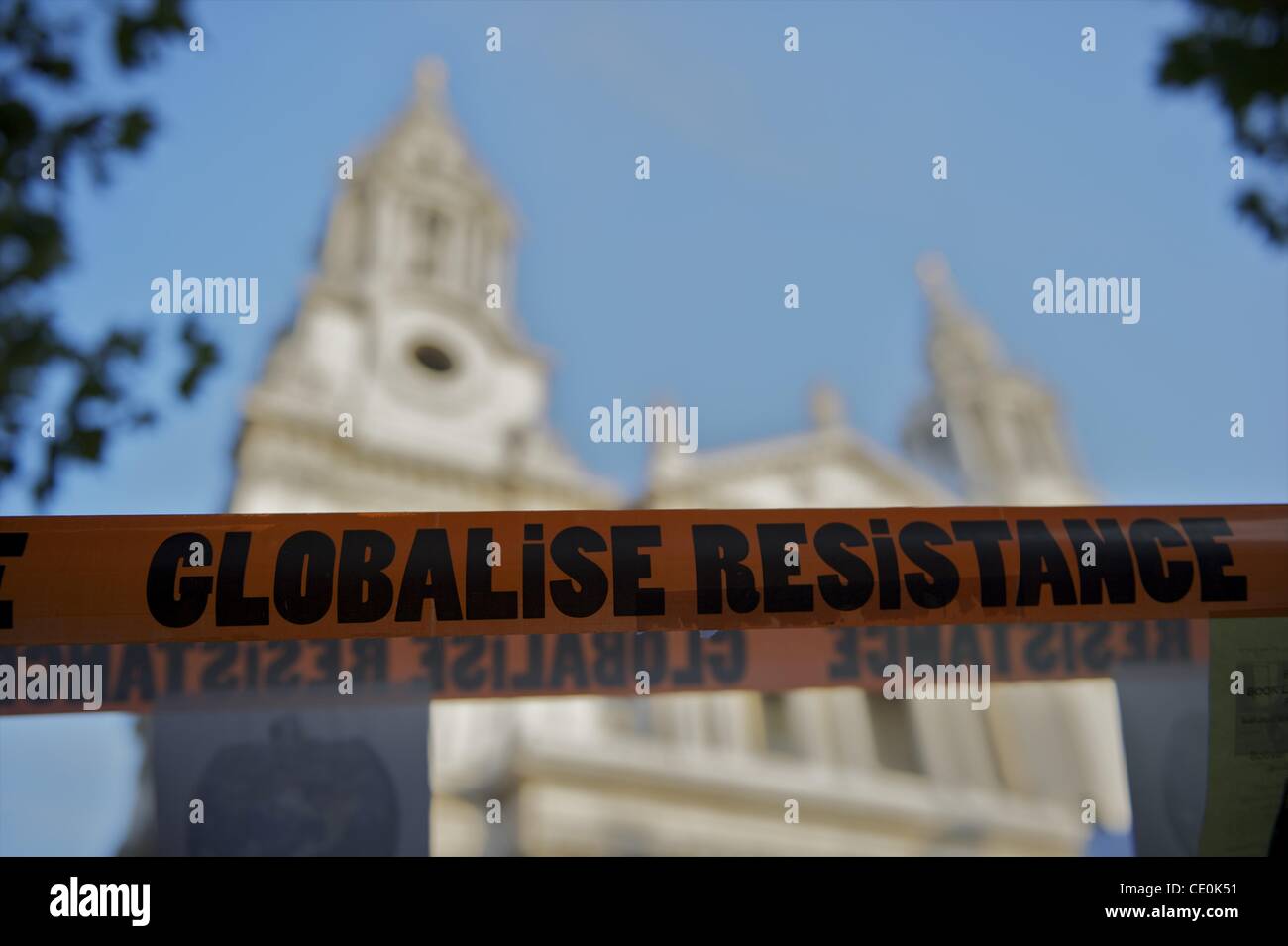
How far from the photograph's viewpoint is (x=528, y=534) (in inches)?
106

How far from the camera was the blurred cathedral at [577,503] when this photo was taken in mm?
14203

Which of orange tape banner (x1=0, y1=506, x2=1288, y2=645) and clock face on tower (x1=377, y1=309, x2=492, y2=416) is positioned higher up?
clock face on tower (x1=377, y1=309, x2=492, y2=416)

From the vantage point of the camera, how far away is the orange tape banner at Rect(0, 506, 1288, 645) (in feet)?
8.38

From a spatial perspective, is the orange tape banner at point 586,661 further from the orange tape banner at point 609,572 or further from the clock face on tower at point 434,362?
the clock face on tower at point 434,362

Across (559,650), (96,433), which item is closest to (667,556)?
(559,650)

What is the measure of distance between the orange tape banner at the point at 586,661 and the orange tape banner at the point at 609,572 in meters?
0.22

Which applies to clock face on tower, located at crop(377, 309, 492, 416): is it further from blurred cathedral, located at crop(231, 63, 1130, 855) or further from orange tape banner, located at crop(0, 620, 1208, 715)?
orange tape banner, located at crop(0, 620, 1208, 715)

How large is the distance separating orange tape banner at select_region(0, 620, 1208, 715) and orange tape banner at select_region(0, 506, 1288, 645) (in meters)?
0.22

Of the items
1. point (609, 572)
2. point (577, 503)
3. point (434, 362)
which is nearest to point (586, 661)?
point (609, 572)

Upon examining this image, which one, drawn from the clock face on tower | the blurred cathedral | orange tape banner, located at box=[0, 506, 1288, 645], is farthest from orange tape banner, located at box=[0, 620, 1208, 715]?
the clock face on tower

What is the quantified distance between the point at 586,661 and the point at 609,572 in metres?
0.57

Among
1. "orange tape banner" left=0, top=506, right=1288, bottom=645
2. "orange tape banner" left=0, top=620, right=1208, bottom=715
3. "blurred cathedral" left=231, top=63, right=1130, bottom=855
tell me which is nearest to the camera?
"orange tape banner" left=0, top=506, right=1288, bottom=645

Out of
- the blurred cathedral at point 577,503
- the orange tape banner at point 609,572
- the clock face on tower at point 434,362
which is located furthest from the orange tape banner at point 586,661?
the clock face on tower at point 434,362

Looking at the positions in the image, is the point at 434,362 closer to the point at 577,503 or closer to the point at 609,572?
the point at 577,503
